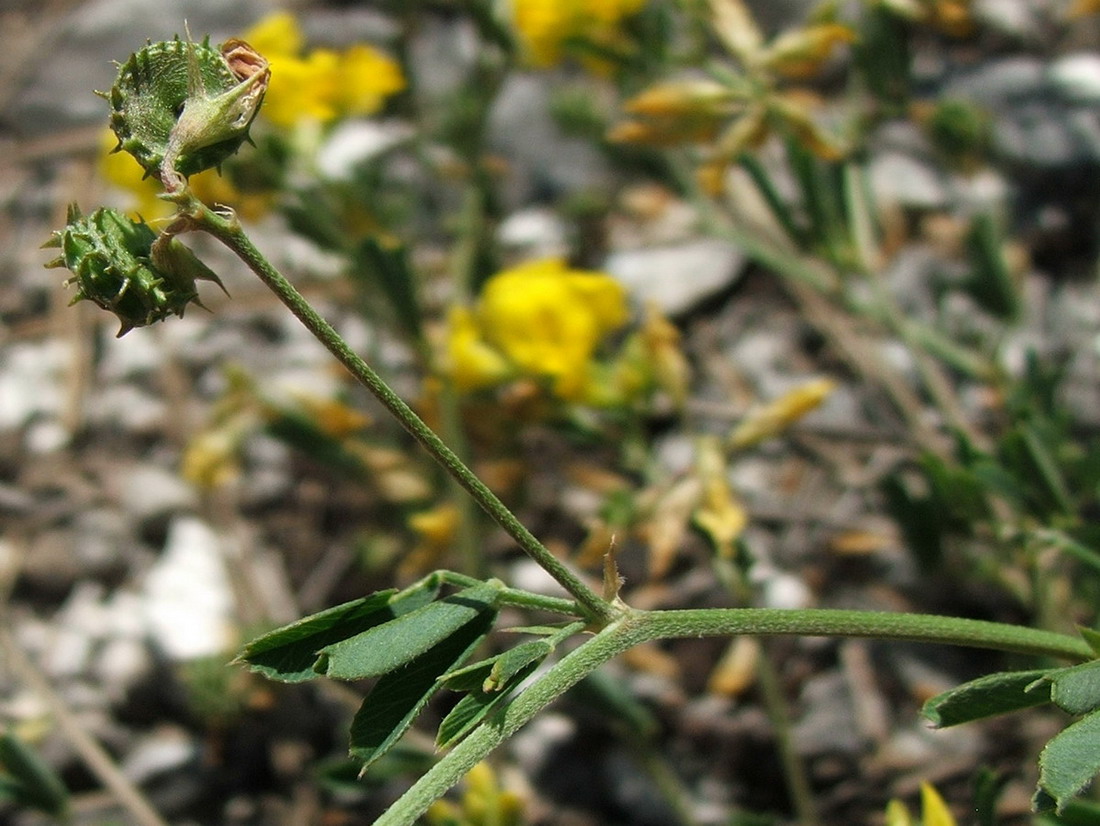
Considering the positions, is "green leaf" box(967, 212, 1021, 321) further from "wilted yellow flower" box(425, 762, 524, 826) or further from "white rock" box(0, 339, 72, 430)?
"white rock" box(0, 339, 72, 430)

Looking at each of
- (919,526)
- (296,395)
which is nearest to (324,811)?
(296,395)

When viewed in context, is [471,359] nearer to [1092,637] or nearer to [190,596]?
[190,596]

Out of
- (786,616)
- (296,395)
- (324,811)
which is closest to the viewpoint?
(786,616)

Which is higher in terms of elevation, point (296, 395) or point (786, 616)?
point (296, 395)

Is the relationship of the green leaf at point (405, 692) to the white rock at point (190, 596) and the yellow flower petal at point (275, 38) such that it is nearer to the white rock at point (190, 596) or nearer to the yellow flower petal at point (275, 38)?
the white rock at point (190, 596)

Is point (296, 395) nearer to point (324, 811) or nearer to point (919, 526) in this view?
point (324, 811)
